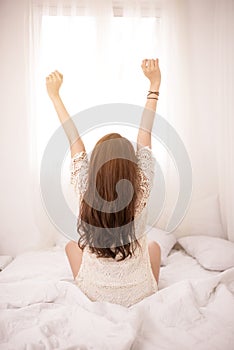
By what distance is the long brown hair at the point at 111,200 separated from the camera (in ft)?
5.40

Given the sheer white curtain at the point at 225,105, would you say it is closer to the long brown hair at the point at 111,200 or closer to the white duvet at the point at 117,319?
the white duvet at the point at 117,319

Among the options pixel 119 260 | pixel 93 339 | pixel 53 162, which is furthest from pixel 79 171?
pixel 53 162

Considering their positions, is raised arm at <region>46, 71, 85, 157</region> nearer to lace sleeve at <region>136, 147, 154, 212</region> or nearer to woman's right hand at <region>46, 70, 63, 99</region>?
woman's right hand at <region>46, 70, 63, 99</region>

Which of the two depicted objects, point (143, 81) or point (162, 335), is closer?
point (162, 335)

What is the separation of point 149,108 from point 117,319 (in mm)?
926

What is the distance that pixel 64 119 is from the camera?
72.0 inches

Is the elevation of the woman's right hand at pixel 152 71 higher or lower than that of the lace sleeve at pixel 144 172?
higher

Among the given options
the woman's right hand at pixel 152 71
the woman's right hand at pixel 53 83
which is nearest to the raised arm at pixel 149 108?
the woman's right hand at pixel 152 71

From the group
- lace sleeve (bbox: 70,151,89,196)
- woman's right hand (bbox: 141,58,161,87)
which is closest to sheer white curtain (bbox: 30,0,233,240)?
woman's right hand (bbox: 141,58,161,87)

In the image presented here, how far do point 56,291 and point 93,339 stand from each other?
42cm

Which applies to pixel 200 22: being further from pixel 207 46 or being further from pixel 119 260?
pixel 119 260

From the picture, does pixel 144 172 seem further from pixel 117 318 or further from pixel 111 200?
pixel 117 318

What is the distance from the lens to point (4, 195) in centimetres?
289

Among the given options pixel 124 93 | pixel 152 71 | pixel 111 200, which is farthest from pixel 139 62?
pixel 111 200
